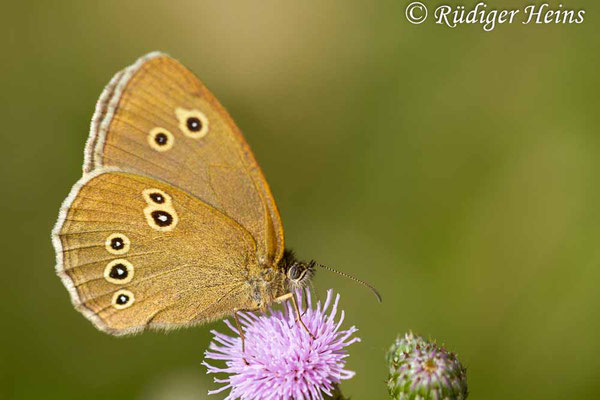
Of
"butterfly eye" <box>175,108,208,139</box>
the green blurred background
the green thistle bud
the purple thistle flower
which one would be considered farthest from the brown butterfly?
the green blurred background

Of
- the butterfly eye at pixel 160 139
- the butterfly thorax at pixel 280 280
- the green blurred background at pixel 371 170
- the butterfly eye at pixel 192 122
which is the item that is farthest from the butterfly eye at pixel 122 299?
the green blurred background at pixel 371 170

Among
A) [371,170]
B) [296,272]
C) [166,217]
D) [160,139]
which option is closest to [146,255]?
[166,217]

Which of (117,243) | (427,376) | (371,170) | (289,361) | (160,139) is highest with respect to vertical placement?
(371,170)

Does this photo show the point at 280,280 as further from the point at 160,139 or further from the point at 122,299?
the point at 160,139

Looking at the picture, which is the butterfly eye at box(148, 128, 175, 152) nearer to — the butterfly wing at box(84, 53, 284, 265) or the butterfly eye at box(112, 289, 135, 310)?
the butterfly wing at box(84, 53, 284, 265)

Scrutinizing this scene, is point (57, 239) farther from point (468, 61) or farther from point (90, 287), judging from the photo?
point (468, 61)

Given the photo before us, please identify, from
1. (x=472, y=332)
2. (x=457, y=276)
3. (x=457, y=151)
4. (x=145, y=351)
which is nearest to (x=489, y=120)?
(x=457, y=151)
